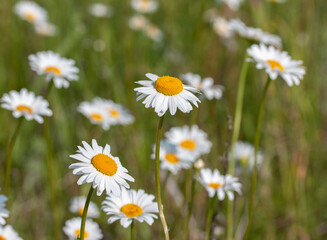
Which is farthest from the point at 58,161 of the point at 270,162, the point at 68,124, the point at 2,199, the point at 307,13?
the point at 307,13

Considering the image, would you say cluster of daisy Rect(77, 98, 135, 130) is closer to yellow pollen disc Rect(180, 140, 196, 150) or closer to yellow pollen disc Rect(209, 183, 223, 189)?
yellow pollen disc Rect(180, 140, 196, 150)

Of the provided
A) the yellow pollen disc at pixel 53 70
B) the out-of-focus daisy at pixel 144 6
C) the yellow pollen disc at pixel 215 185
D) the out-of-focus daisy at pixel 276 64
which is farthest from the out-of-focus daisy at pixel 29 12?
the yellow pollen disc at pixel 215 185

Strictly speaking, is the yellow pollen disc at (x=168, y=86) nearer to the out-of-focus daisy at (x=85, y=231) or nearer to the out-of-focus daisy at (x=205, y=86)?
the out-of-focus daisy at (x=85, y=231)

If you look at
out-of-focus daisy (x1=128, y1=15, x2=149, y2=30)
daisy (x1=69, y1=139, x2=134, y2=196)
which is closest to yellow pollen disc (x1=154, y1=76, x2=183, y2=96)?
daisy (x1=69, y1=139, x2=134, y2=196)

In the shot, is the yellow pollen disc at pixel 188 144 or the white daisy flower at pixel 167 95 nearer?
the white daisy flower at pixel 167 95

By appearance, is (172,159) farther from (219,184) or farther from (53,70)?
(53,70)

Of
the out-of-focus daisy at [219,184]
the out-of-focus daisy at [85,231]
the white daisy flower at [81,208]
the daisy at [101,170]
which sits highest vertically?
the out-of-focus daisy at [219,184]

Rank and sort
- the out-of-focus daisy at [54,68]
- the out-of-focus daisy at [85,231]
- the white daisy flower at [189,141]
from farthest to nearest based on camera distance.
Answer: the white daisy flower at [189,141] < the out-of-focus daisy at [54,68] < the out-of-focus daisy at [85,231]
